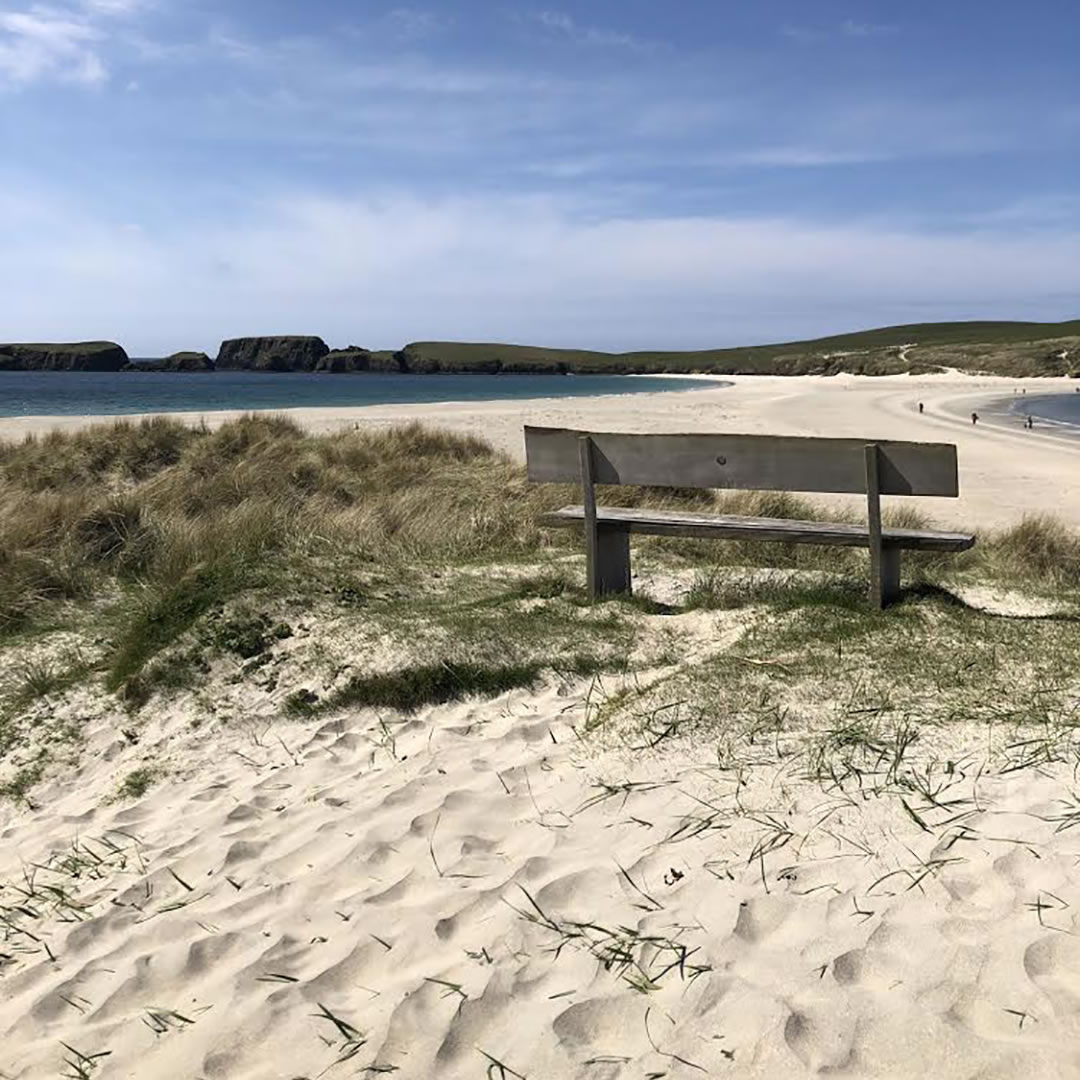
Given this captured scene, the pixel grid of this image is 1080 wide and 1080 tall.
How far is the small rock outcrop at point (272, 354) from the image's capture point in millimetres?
159250

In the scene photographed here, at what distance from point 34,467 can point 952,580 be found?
37.1ft

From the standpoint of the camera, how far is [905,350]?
102 metres

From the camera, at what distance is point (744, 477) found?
236 inches

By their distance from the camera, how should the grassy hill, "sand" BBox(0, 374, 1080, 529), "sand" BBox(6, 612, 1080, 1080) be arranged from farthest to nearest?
the grassy hill, "sand" BBox(0, 374, 1080, 529), "sand" BBox(6, 612, 1080, 1080)

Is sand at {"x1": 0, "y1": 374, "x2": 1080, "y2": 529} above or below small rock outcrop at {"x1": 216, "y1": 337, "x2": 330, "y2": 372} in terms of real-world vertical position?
below

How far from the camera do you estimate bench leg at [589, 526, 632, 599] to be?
21.1 ft

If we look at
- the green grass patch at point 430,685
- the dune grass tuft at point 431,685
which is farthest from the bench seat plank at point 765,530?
the dune grass tuft at point 431,685

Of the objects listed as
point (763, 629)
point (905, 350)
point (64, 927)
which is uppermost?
point (905, 350)

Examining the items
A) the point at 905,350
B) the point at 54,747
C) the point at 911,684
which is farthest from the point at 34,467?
the point at 905,350

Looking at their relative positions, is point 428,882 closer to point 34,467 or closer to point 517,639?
point 517,639

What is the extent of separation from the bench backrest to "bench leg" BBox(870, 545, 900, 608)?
1.36 ft

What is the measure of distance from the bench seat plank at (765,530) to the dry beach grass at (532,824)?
0.38 metres

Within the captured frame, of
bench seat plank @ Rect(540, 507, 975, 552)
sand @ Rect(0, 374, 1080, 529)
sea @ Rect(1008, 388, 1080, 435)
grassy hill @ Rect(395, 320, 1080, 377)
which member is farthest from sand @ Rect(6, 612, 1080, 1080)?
grassy hill @ Rect(395, 320, 1080, 377)

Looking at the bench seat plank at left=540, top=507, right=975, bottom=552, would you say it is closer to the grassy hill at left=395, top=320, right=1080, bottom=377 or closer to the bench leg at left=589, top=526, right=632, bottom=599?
the bench leg at left=589, top=526, right=632, bottom=599
